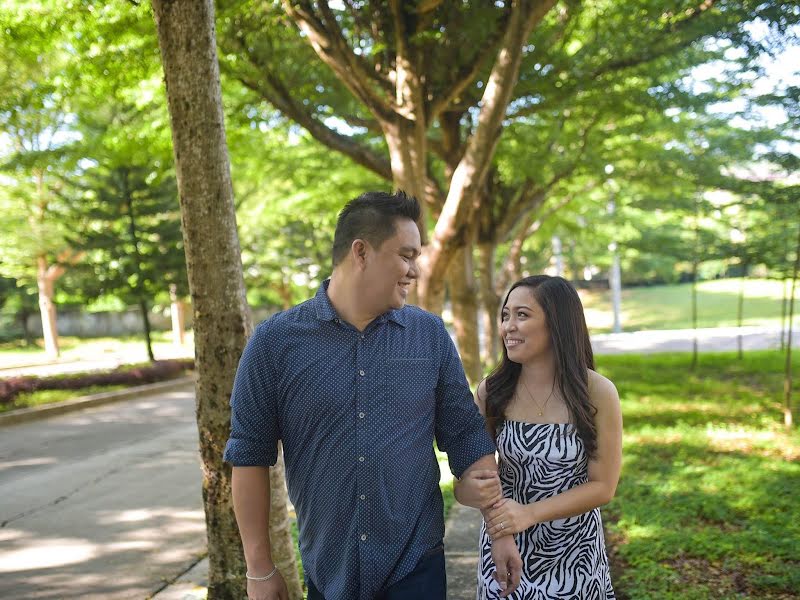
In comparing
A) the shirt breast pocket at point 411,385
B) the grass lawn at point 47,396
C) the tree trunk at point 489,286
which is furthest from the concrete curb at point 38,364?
the shirt breast pocket at point 411,385

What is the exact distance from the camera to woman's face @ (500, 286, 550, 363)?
8.98 feet

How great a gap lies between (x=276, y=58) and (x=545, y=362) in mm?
7302

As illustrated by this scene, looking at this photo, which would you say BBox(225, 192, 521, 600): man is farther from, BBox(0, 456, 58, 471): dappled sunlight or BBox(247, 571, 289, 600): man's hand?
BBox(0, 456, 58, 471): dappled sunlight

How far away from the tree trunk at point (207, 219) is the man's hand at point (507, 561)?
5.71 feet

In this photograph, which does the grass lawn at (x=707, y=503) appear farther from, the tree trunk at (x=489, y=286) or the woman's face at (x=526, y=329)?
the tree trunk at (x=489, y=286)

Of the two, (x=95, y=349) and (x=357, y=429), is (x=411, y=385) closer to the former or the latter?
(x=357, y=429)

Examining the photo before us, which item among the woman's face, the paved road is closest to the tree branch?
the paved road

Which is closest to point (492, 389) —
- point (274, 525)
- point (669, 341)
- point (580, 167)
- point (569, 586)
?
point (569, 586)

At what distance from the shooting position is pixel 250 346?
237 centimetres

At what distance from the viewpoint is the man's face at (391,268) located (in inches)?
93.4

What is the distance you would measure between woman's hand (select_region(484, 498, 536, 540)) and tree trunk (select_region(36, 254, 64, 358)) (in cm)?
2532

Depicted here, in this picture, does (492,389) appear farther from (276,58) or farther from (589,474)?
(276,58)

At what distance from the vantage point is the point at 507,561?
7.95 ft

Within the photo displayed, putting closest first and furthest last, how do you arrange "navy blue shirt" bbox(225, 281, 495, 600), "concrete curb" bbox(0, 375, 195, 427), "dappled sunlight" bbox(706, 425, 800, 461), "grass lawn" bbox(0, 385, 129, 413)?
"navy blue shirt" bbox(225, 281, 495, 600), "dappled sunlight" bbox(706, 425, 800, 461), "concrete curb" bbox(0, 375, 195, 427), "grass lawn" bbox(0, 385, 129, 413)
